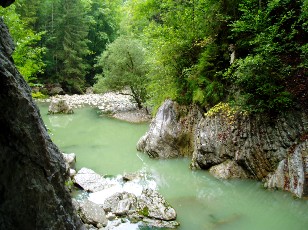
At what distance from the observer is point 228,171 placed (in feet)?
34.1

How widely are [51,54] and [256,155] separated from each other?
3150 cm

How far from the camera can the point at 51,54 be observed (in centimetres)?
3578

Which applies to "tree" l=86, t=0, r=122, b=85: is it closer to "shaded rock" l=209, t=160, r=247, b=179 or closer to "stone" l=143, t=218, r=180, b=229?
"shaded rock" l=209, t=160, r=247, b=179

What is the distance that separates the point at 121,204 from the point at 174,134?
16.6ft

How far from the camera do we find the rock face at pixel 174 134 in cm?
1298

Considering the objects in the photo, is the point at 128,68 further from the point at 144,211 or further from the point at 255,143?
the point at 144,211

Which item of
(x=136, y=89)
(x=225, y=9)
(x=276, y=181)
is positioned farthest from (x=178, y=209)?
(x=136, y=89)

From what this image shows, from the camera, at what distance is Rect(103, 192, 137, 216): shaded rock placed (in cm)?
843

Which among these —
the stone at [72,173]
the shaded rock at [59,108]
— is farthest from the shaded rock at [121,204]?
the shaded rock at [59,108]

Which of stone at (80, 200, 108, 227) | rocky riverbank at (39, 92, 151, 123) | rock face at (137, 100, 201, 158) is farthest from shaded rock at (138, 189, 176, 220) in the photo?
rocky riverbank at (39, 92, 151, 123)

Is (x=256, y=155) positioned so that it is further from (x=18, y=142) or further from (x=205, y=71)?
(x=18, y=142)

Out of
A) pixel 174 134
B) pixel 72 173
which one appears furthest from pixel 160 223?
pixel 174 134

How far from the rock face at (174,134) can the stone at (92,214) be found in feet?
16.7

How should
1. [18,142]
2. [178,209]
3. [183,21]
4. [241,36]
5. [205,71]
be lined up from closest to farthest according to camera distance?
[18,142] < [178,209] < [241,36] < [205,71] < [183,21]
